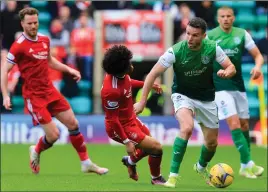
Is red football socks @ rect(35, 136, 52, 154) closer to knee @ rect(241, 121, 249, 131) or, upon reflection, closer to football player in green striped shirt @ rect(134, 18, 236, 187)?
football player in green striped shirt @ rect(134, 18, 236, 187)

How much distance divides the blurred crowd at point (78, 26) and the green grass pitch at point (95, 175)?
3118 mm

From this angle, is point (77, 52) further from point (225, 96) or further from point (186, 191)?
point (186, 191)

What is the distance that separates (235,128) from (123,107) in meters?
2.61

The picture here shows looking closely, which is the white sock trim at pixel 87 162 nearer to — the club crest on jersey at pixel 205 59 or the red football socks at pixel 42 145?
the red football socks at pixel 42 145

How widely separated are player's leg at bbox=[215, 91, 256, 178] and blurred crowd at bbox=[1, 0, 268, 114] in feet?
28.2

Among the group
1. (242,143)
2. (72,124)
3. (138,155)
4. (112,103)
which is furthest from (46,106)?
(242,143)

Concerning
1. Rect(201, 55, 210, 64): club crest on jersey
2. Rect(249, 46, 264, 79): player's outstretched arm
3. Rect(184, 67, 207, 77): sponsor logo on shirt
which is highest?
Rect(201, 55, 210, 64): club crest on jersey

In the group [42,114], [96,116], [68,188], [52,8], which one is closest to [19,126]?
[96,116]

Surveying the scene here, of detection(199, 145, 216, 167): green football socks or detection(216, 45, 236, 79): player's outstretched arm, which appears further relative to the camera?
detection(199, 145, 216, 167): green football socks

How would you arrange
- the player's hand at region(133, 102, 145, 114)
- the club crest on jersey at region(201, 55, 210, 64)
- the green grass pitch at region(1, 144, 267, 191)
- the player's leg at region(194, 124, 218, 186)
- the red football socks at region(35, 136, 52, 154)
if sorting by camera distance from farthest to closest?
the red football socks at region(35, 136, 52, 154) < the player's leg at region(194, 124, 218, 186) < the club crest on jersey at region(201, 55, 210, 64) < the green grass pitch at region(1, 144, 267, 191) < the player's hand at region(133, 102, 145, 114)

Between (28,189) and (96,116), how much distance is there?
8.99 m

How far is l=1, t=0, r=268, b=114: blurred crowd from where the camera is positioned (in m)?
21.5

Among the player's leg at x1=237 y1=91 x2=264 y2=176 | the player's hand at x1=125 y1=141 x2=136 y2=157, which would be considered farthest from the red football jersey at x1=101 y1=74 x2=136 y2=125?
the player's leg at x1=237 y1=91 x2=264 y2=176

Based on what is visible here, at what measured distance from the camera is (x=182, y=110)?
36.8ft
